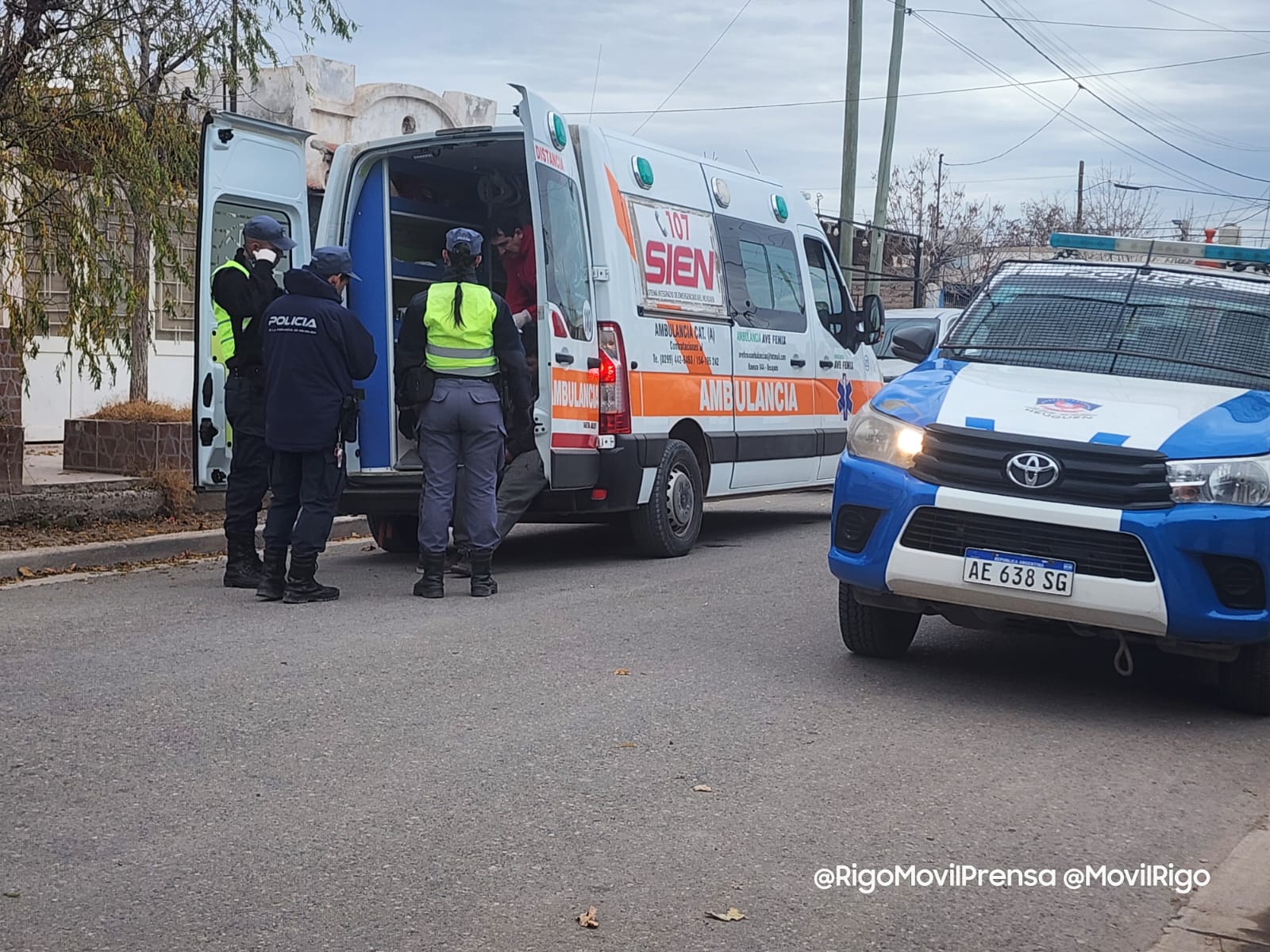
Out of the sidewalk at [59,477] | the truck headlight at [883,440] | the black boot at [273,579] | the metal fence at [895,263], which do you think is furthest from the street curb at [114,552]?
the metal fence at [895,263]

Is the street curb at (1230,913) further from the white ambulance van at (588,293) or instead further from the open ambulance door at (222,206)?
the open ambulance door at (222,206)

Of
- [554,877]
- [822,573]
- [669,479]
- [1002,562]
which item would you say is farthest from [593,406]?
[554,877]

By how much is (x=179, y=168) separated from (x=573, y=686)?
689 cm

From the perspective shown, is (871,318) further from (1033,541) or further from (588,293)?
(1033,541)

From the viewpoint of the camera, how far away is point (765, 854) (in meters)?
4.08

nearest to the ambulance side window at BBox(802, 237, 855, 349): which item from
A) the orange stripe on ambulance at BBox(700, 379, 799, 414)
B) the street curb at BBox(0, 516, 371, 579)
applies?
the orange stripe on ambulance at BBox(700, 379, 799, 414)

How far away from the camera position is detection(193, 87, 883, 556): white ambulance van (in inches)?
341

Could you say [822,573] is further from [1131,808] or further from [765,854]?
[765,854]

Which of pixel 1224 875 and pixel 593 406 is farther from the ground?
pixel 593 406

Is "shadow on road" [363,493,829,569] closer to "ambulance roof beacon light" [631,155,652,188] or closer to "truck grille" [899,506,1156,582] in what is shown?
"ambulance roof beacon light" [631,155,652,188]

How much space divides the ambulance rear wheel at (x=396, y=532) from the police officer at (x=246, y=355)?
1.69 meters

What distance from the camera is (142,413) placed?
12492 mm

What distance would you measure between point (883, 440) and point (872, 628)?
89cm

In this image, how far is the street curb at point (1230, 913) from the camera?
3.61 metres
